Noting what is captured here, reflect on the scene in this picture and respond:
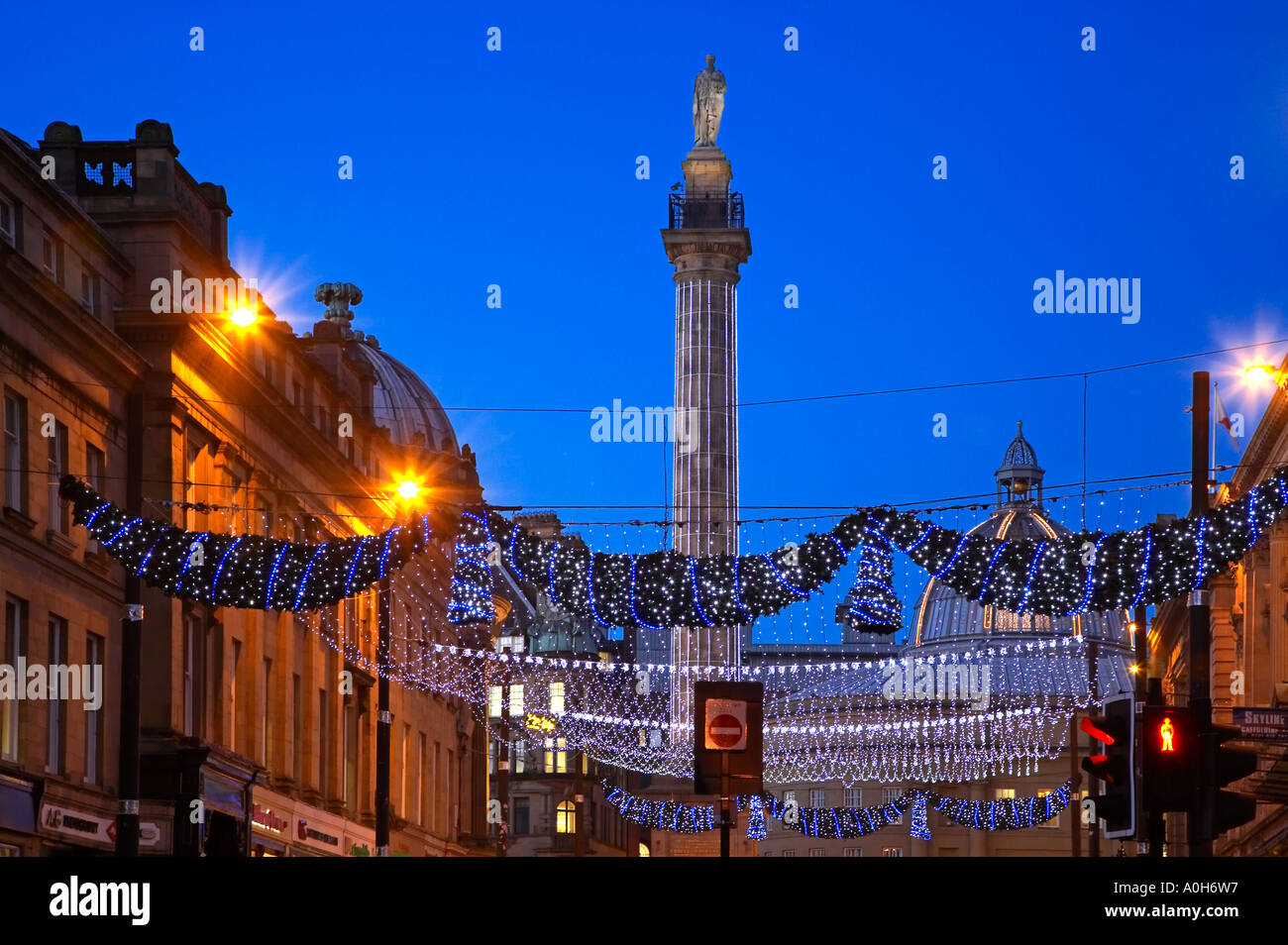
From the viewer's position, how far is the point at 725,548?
92.8 metres

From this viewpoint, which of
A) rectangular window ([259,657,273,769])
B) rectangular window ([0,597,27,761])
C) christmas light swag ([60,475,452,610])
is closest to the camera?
christmas light swag ([60,475,452,610])

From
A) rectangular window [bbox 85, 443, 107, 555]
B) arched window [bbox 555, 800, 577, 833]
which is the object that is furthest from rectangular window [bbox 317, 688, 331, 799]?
arched window [bbox 555, 800, 577, 833]

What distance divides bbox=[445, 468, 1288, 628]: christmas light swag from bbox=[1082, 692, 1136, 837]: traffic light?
8.09 m

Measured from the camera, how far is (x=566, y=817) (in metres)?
116

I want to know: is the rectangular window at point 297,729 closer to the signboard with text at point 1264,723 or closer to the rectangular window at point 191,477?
the rectangular window at point 191,477

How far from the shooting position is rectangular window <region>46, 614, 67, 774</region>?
35688 mm

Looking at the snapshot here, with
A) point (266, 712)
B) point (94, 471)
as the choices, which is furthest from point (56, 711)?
point (266, 712)

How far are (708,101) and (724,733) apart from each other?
274ft

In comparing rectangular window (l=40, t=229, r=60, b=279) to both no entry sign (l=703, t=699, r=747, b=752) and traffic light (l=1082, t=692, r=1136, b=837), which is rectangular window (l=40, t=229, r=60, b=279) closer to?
no entry sign (l=703, t=699, r=747, b=752)

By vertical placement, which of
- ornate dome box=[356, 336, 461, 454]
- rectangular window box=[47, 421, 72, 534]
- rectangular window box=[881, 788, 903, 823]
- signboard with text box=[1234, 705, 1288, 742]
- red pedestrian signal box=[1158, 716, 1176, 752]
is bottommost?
rectangular window box=[881, 788, 903, 823]

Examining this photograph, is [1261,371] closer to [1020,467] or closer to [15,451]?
[15,451]

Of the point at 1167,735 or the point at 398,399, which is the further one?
the point at 398,399
